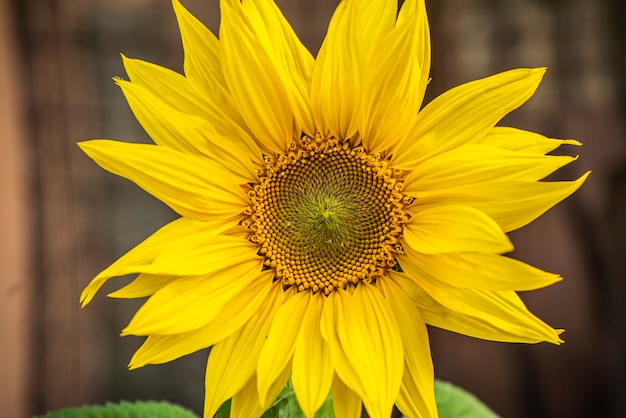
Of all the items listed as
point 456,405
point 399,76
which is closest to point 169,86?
point 399,76

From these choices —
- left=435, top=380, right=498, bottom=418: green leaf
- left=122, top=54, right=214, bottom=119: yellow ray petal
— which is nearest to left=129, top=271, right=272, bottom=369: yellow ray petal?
left=122, top=54, right=214, bottom=119: yellow ray petal

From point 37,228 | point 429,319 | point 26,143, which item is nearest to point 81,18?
point 26,143

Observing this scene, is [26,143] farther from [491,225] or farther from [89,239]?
[491,225]

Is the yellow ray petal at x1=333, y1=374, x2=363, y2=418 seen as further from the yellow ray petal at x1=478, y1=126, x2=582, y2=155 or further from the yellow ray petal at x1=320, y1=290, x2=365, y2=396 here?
the yellow ray petal at x1=478, y1=126, x2=582, y2=155

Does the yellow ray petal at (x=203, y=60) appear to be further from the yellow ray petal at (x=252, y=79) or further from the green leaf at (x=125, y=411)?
the green leaf at (x=125, y=411)

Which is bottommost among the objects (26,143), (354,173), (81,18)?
(354,173)
